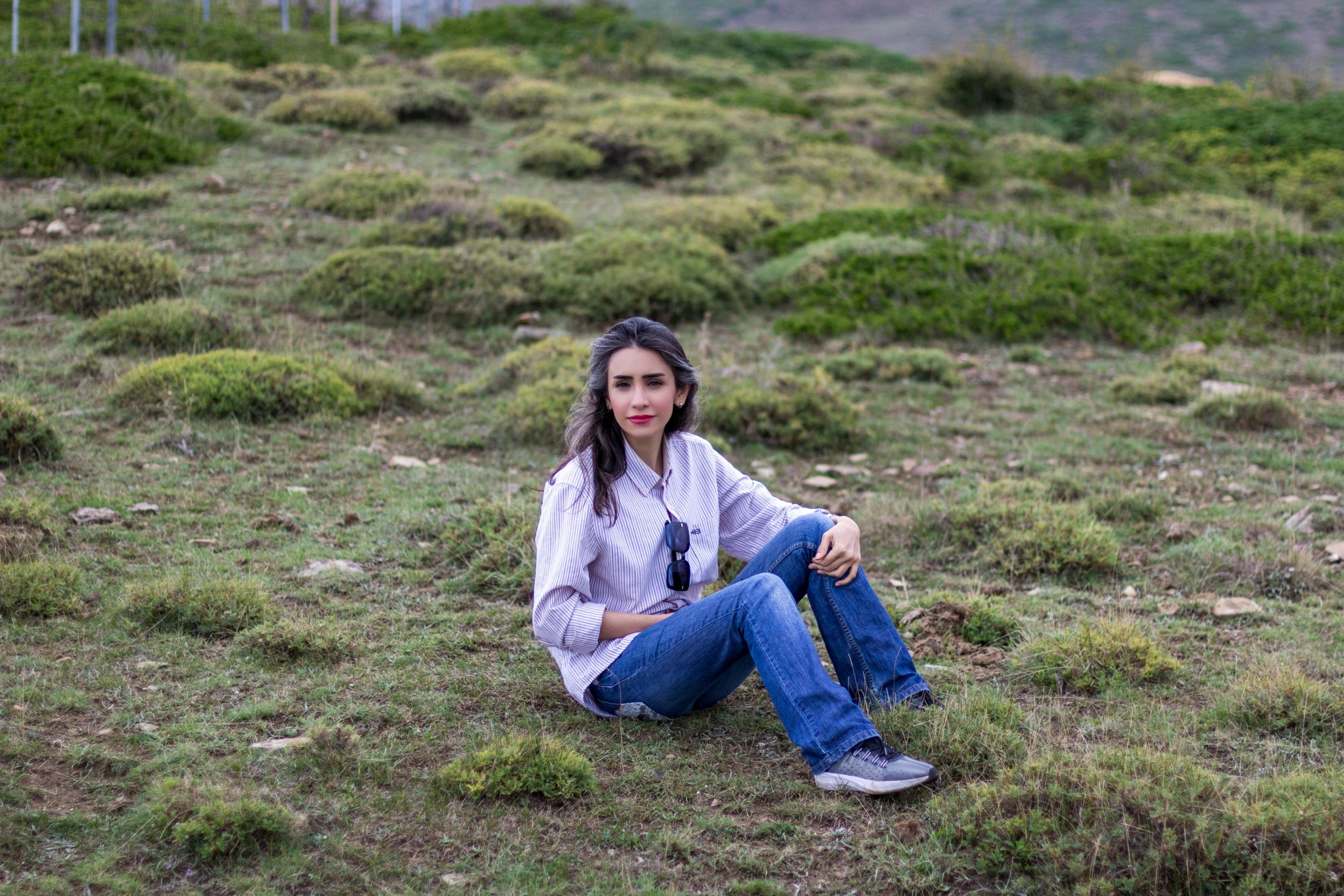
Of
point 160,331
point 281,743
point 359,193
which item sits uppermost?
point 359,193

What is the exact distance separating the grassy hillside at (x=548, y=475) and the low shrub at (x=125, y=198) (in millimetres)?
41

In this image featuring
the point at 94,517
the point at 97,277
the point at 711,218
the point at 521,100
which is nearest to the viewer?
the point at 94,517

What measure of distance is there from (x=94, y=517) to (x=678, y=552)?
3228 millimetres

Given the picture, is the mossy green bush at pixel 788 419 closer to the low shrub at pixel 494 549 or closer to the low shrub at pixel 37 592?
the low shrub at pixel 494 549

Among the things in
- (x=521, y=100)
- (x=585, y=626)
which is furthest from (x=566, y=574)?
(x=521, y=100)

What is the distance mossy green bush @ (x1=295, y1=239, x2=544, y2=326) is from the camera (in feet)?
30.5

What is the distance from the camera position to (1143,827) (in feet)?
8.87

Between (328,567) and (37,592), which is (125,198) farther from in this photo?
(37,592)

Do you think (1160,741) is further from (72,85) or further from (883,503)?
(72,85)

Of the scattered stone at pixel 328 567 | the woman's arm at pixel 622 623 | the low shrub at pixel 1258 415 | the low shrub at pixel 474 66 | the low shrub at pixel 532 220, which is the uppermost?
the low shrub at pixel 474 66

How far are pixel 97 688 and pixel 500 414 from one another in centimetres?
395

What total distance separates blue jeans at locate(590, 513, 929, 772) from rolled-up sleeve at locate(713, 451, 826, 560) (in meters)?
0.18

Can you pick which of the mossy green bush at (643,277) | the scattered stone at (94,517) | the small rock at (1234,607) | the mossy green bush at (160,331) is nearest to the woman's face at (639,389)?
the small rock at (1234,607)

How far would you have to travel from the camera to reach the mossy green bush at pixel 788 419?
7.34m
